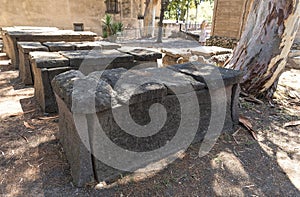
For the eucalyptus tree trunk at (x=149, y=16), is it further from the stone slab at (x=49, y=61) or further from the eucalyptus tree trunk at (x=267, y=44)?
the stone slab at (x=49, y=61)

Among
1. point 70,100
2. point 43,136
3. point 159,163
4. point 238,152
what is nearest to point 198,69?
point 238,152

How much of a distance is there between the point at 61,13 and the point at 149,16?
5.94m

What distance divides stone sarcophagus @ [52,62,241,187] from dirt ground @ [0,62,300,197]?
0.12 metres

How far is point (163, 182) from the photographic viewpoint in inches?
65.2

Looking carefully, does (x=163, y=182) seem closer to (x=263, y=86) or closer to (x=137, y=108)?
(x=137, y=108)

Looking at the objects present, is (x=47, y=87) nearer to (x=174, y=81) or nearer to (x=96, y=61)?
(x=96, y=61)

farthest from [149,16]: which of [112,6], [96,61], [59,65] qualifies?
[59,65]

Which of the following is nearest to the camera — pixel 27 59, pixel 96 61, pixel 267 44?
pixel 96 61

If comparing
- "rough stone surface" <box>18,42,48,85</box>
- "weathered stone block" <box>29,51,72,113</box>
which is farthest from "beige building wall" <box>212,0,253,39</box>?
"weathered stone block" <box>29,51,72,113</box>

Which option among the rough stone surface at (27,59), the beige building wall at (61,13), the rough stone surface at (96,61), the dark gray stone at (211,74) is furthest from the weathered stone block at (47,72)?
the beige building wall at (61,13)

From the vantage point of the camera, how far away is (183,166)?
1836 millimetres

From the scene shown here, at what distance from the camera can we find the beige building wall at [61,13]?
1023cm

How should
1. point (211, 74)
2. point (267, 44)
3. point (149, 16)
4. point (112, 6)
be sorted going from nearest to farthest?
point (211, 74) → point (267, 44) → point (112, 6) → point (149, 16)

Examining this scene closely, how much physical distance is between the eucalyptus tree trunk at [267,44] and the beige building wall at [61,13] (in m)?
10.7
